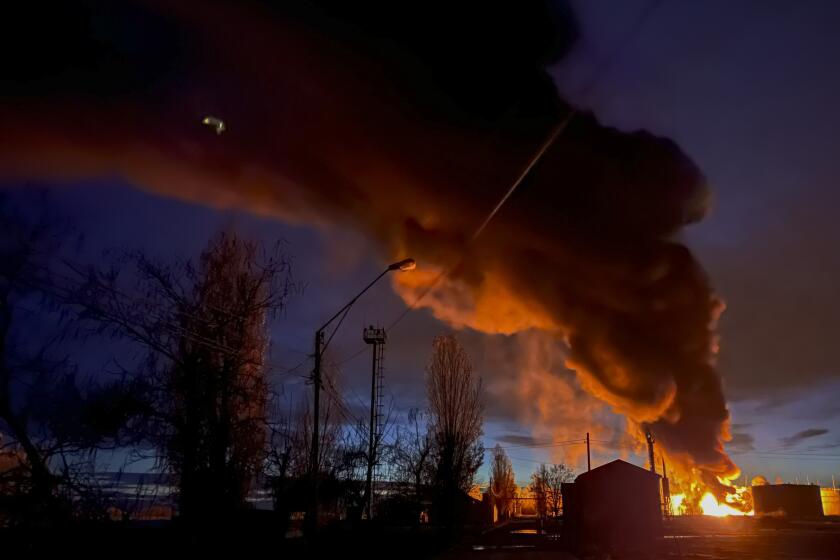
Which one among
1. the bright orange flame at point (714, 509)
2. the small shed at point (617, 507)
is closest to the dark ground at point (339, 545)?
the small shed at point (617, 507)

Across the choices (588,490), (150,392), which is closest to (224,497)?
(150,392)

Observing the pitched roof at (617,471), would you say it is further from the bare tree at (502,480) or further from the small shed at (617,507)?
the bare tree at (502,480)

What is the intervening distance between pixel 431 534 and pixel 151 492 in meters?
22.0

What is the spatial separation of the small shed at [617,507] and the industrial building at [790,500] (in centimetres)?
4286

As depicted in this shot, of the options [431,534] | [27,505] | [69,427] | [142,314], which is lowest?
[431,534]

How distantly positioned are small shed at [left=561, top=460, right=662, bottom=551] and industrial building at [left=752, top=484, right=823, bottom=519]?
141 ft

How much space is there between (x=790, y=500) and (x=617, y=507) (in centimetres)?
4651

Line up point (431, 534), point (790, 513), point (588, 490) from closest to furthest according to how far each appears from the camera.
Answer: point (431, 534) < point (588, 490) < point (790, 513)

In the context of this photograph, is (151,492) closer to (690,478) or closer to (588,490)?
(588,490)

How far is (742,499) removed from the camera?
77.7m

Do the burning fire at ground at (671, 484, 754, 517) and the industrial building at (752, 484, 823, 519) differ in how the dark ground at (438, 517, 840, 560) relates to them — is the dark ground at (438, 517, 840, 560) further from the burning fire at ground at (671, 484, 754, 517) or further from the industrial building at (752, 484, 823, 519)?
the industrial building at (752, 484, 823, 519)

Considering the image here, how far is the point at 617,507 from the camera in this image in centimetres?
4169

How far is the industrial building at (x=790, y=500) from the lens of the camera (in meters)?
74.6

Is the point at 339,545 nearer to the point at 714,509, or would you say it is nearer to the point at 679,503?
the point at 714,509
